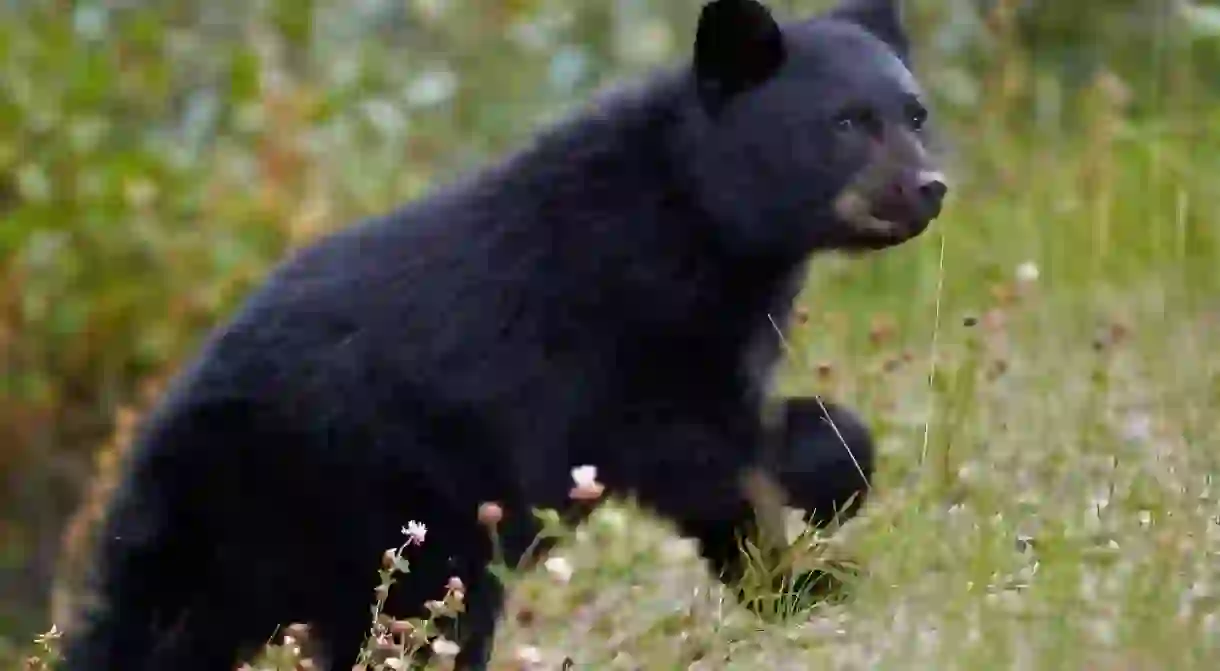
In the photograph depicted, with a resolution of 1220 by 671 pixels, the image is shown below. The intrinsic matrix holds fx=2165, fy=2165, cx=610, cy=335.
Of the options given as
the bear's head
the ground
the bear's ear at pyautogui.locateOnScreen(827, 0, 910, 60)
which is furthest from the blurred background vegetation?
the bear's head

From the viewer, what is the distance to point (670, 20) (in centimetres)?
980

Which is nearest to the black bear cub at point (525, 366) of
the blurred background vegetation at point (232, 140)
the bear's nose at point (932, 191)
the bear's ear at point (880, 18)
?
the bear's nose at point (932, 191)

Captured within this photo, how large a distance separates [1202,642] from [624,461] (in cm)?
154

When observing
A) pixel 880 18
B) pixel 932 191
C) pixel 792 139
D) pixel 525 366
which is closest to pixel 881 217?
pixel 932 191

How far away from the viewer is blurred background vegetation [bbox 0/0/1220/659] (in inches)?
343

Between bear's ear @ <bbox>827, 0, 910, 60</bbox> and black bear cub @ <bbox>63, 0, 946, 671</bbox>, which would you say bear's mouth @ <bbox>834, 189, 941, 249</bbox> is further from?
bear's ear @ <bbox>827, 0, 910, 60</bbox>

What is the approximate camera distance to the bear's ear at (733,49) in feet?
15.4

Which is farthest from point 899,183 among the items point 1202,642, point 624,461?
point 1202,642

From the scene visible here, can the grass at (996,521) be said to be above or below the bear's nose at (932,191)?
below

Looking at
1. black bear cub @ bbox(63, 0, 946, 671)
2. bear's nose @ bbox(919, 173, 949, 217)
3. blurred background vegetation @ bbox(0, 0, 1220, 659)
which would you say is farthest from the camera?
blurred background vegetation @ bbox(0, 0, 1220, 659)

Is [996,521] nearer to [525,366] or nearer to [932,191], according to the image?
[932,191]

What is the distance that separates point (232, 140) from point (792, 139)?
185 inches

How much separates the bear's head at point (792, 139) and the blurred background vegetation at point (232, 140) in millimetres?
3225

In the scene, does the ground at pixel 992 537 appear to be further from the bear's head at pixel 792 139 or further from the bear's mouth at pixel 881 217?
the bear's head at pixel 792 139
